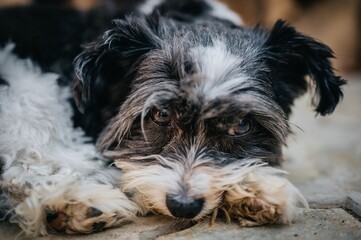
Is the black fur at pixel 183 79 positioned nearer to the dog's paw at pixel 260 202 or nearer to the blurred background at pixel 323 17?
the dog's paw at pixel 260 202

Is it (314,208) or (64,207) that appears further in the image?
(314,208)

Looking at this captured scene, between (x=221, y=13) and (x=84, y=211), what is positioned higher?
(x=221, y=13)

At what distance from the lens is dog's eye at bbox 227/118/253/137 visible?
2689mm

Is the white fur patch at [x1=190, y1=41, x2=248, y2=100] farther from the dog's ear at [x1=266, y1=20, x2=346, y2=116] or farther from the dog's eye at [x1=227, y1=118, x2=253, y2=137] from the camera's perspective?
the dog's ear at [x1=266, y1=20, x2=346, y2=116]

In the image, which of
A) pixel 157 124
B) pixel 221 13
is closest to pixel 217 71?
pixel 157 124

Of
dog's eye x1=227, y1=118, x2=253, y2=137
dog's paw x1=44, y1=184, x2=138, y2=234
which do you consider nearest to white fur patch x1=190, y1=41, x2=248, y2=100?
dog's eye x1=227, y1=118, x2=253, y2=137

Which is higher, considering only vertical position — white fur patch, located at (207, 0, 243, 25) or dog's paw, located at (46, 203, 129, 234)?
white fur patch, located at (207, 0, 243, 25)

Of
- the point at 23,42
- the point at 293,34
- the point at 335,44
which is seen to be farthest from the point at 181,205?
the point at 335,44

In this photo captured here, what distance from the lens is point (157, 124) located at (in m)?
2.78

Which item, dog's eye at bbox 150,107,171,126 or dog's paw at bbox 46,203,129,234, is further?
dog's eye at bbox 150,107,171,126

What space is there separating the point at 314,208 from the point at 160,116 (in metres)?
1.10

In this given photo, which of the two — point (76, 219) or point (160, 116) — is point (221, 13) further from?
point (76, 219)

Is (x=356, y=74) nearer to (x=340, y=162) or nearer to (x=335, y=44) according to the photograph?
(x=335, y=44)

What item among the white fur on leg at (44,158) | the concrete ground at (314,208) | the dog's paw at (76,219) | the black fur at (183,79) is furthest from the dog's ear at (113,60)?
the concrete ground at (314,208)
